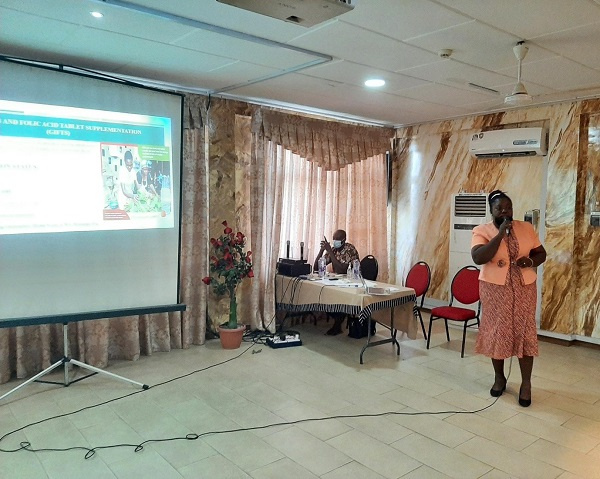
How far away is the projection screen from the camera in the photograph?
3279 millimetres

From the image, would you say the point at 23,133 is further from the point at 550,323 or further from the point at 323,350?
the point at 550,323

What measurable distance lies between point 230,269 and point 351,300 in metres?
1.26

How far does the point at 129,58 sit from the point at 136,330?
2.41 metres

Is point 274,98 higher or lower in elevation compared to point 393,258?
higher

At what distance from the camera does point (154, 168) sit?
3.89 meters

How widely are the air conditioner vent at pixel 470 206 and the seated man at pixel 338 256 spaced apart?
5.41 ft

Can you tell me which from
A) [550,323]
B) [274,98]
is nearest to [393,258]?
[550,323]

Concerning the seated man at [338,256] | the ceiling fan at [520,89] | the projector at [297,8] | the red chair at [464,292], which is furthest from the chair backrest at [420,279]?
the projector at [297,8]

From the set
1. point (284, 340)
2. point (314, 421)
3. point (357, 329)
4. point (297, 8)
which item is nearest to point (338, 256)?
point (357, 329)

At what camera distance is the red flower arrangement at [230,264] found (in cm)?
473

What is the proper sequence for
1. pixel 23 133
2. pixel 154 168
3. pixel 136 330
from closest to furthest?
pixel 23 133
pixel 154 168
pixel 136 330

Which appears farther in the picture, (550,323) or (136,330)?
(550,323)

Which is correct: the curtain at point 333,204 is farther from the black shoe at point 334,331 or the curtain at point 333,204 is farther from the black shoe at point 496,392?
the black shoe at point 496,392

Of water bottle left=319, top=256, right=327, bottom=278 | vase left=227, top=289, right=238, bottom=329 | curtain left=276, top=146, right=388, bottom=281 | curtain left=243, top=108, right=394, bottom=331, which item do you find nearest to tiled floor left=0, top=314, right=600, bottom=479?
vase left=227, top=289, right=238, bottom=329
